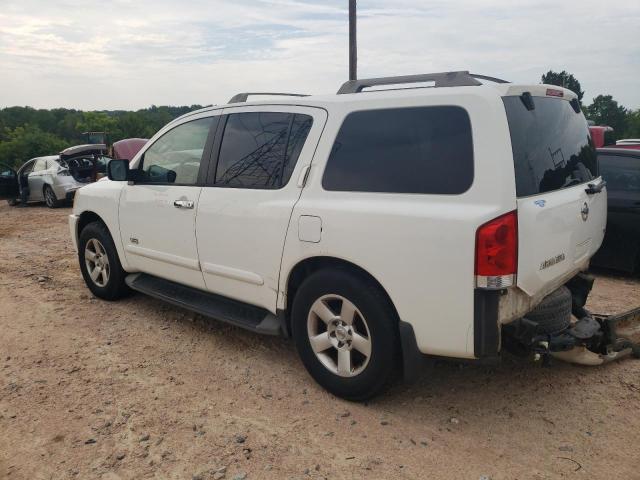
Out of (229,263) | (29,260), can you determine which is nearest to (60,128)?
(29,260)

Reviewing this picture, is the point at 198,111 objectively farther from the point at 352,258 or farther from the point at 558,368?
the point at 558,368

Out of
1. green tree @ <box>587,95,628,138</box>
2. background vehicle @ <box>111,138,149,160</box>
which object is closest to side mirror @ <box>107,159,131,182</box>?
background vehicle @ <box>111,138,149,160</box>

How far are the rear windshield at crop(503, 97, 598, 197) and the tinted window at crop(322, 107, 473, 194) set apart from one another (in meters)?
0.25

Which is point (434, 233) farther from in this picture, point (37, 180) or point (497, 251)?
point (37, 180)

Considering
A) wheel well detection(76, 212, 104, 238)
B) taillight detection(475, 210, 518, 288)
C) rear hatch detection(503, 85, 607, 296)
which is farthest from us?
wheel well detection(76, 212, 104, 238)

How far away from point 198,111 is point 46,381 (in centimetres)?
224

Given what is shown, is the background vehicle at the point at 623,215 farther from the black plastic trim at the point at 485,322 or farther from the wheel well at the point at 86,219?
the wheel well at the point at 86,219

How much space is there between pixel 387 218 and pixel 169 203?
6.63ft

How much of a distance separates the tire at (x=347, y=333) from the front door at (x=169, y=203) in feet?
3.70

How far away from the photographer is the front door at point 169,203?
12.9ft

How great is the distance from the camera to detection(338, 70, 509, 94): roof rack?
9.41 feet

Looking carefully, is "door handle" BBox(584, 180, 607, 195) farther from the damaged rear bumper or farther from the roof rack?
the roof rack

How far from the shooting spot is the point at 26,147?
4766cm

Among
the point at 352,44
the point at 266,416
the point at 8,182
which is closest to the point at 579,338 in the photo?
the point at 266,416
